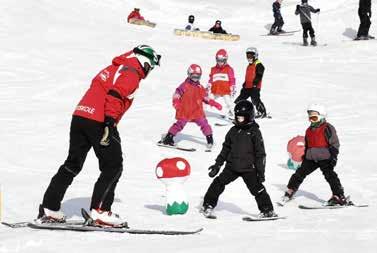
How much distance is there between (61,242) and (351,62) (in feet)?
59.6

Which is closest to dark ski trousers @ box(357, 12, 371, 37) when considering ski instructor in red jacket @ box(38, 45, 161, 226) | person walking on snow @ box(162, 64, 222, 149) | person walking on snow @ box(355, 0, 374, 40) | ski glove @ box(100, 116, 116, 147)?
person walking on snow @ box(355, 0, 374, 40)

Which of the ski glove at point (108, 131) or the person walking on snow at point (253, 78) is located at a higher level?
the person walking on snow at point (253, 78)

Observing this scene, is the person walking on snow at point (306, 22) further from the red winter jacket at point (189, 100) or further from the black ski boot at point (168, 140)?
the black ski boot at point (168, 140)

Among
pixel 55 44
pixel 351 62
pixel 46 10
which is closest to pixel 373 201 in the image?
pixel 351 62

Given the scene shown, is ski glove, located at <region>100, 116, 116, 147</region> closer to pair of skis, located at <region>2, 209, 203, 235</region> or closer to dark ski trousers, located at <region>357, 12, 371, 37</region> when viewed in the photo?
pair of skis, located at <region>2, 209, 203, 235</region>

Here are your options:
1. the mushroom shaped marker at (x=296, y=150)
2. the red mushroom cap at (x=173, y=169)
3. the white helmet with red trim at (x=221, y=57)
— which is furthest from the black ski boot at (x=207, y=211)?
the white helmet with red trim at (x=221, y=57)

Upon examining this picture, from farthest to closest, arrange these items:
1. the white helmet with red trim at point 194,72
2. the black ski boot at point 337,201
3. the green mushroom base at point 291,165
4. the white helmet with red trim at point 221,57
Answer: the white helmet with red trim at point 221,57 → the white helmet with red trim at point 194,72 → the green mushroom base at point 291,165 → the black ski boot at point 337,201

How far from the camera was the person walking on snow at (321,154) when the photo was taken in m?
8.58

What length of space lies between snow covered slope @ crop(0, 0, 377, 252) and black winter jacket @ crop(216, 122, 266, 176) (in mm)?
Answer: 638

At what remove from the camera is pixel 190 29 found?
2936 centimetres

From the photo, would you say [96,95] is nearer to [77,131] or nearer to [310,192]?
[77,131]

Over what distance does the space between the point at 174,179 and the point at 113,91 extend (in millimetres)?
1764

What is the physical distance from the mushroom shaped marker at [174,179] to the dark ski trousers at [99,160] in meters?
1.16

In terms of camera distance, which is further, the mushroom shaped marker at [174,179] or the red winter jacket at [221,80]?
the red winter jacket at [221,80]
